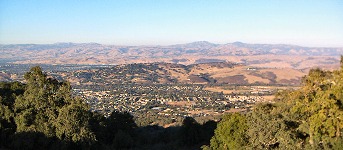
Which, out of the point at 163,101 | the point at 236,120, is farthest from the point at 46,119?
the point at 163,101

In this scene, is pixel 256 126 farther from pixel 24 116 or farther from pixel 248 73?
pixel 248 73

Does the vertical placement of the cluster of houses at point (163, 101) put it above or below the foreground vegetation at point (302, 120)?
below

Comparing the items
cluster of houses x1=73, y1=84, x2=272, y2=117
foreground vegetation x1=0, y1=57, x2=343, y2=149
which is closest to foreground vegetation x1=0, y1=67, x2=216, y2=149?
foreground vegetation x1=0, y1=57, x2=343, y2=149

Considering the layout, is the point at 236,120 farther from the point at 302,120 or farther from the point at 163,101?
the point at 163,101

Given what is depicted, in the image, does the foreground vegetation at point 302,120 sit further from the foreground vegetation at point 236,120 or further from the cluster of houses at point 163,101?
the cluster of houses at point 163,101

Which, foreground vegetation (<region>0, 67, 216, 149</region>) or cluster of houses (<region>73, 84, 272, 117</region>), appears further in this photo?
cluster of houses (<region>73, 84, 272, 117</region>)

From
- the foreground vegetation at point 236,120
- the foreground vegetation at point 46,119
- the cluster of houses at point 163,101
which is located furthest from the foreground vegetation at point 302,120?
the cluster of houses at point 163,101

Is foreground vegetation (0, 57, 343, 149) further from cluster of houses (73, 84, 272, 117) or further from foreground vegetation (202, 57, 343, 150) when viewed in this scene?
cluster of houses (73, 84, 272, 117)
